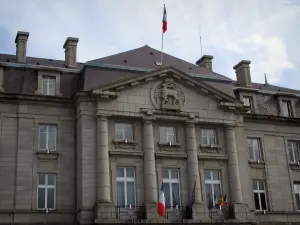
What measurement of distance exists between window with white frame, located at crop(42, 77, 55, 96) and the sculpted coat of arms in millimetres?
5769

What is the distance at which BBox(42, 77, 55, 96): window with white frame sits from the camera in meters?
28.6

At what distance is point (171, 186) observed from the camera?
27.6 m

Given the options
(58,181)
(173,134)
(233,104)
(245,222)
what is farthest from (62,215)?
(233,104)

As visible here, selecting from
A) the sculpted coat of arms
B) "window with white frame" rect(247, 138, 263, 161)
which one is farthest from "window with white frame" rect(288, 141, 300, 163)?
the sculpted coat of arms

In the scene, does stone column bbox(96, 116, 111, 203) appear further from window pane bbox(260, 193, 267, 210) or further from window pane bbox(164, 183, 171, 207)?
window pane bbox(260, 193, 267, 210)

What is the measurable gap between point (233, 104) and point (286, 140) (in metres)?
5.46

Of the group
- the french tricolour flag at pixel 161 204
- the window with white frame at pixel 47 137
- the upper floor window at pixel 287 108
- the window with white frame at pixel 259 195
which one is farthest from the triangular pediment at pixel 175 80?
the french tricolour flag at pixel 161 204

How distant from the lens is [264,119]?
32469 millimetres

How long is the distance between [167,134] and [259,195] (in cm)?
710

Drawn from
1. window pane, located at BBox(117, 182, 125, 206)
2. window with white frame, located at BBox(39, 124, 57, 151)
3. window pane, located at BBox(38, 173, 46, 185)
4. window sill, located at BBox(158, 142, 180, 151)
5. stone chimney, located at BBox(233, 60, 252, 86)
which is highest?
stone chimney, located at BBox(233, 60, 252, 86)

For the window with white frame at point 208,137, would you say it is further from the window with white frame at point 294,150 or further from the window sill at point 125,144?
the window with white frame at point 294,150

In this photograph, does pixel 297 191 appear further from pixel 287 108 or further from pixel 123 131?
pixel 123 131

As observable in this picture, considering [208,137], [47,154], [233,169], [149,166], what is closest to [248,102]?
[208,137]

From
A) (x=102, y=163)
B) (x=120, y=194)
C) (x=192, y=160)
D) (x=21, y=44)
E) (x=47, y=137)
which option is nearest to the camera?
(x=102, y=163)
